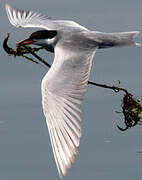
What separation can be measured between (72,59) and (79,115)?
3.26 ft

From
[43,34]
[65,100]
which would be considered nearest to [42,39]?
[43,34]

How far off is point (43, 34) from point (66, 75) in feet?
3.09

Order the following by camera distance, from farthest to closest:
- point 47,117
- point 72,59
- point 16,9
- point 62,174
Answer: point 16,9 → point 72,59 → point 47,117 → point 62,174

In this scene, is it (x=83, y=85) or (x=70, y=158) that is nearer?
(x=70, y=158)

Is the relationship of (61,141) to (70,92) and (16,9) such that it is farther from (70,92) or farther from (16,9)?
(16,9)

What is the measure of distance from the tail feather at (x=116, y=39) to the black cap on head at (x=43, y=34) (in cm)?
49

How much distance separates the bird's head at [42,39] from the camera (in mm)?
6594

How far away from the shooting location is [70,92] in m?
5.70

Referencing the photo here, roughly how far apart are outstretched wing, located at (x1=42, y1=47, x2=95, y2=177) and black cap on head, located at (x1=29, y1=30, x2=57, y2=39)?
0.27m

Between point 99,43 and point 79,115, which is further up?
point 99,43

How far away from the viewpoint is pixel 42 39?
671 centimetres

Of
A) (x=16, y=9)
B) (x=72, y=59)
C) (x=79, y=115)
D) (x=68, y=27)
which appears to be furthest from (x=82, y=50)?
(x=16, y=9)

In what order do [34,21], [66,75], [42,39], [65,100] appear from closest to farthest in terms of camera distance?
[65,100], [66,75], [42,39], [34,21]

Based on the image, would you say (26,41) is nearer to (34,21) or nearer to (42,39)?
(42,39)
